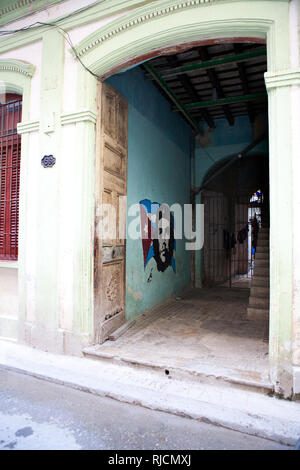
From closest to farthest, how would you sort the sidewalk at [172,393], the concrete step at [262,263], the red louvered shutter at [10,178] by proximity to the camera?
the sidewalk at [172,393] → the red louvered shutter at [10,178] → the concrete step at [262,263]

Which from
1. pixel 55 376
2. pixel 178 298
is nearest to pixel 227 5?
pixel 55 376

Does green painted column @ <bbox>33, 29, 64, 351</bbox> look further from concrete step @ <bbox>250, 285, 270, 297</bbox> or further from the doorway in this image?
concrete step @ <bbox>250, 285, 270, 297</bbox>

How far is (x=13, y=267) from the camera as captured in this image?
→ 4664 millimetres

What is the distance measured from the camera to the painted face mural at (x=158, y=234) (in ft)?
19.4

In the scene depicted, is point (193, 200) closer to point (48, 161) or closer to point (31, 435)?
point (48, 161)

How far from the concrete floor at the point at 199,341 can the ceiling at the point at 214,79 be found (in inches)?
178

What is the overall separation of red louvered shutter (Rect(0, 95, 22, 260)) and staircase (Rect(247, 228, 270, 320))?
4326 mm

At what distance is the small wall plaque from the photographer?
418 cm

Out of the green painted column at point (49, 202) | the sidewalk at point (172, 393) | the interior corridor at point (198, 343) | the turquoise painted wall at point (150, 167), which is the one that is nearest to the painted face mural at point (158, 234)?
the turquoise painted wall at point (150, 167)

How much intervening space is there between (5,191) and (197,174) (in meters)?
5.67

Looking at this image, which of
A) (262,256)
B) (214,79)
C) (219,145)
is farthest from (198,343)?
(219,145)

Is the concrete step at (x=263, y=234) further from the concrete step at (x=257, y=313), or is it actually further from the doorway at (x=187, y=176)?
the concrete step at (x=257, y=313)

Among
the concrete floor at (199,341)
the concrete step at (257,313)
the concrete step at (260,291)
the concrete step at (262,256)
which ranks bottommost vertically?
the concrete floor at (199,341)

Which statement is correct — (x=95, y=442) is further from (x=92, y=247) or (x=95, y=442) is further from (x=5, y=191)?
(x=5, y=191)
